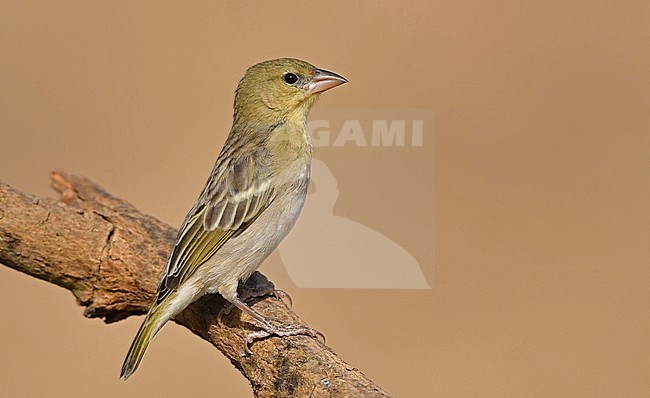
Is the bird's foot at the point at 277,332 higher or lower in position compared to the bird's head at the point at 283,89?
lower

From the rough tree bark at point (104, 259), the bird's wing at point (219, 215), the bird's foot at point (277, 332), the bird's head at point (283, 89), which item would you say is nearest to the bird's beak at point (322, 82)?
the bird's head at point (283, 89)

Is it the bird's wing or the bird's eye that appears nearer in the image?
the bird's wing

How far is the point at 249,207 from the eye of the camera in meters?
4.21

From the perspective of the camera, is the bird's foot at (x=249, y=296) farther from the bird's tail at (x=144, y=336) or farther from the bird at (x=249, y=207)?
the bird's tail at (x=144, y=336)

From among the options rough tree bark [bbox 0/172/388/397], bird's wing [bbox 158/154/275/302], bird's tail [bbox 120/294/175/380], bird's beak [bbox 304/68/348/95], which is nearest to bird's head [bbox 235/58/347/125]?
bird's beak [bbox 304/68/348/95]

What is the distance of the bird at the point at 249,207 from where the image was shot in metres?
4.10

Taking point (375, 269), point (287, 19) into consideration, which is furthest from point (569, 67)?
point (375, 269)

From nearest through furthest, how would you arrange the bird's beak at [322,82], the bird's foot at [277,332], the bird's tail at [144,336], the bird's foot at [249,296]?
the bird's foot at [277,332], the bird's tail at [144,336], the bird's foot at [249,296], the bird's beak at [322,82]

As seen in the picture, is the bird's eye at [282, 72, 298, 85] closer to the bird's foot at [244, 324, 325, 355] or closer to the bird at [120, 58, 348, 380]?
the bird at [120, 58, 348, 380]

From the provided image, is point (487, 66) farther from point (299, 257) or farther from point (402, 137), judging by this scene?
point (299, 257)

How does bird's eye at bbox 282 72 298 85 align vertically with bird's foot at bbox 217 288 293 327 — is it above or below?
above

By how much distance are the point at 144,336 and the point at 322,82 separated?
1399mm

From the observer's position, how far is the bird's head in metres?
4.51

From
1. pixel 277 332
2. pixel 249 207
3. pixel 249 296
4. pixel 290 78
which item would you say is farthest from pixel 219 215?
pixel 290 78
